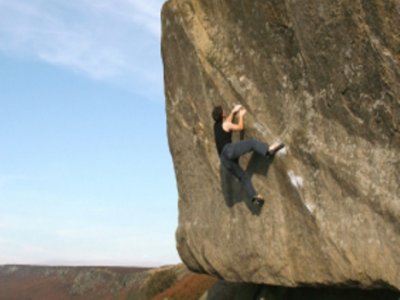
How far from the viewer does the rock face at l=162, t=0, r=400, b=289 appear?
40.0ft

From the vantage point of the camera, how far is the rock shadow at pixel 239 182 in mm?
14906

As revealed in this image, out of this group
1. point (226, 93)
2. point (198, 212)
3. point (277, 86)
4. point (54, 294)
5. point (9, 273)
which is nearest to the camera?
point (277, 86)

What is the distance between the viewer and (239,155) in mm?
14914

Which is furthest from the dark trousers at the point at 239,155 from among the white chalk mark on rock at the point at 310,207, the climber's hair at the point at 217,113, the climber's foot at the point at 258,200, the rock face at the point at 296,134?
the white chalk mark on rock at the point at 310,207

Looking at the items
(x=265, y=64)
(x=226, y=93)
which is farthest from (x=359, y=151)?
(x=226, y=93)

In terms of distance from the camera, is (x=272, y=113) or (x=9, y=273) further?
(x=9, y=273)

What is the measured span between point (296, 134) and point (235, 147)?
1758 millimetres

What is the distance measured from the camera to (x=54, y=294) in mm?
76875

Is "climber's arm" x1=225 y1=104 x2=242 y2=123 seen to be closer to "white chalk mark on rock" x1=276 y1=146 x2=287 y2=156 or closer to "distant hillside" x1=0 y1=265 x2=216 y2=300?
"white chalk mark on rock" x1=276 y1=146 x2=287 y2=156

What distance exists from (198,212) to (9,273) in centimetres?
9907

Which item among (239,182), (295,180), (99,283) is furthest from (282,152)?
(99,283)

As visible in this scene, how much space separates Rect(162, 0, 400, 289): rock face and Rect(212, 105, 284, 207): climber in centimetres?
29

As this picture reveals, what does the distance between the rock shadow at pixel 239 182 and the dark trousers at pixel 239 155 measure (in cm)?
30

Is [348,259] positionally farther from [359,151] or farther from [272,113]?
[272,113]
